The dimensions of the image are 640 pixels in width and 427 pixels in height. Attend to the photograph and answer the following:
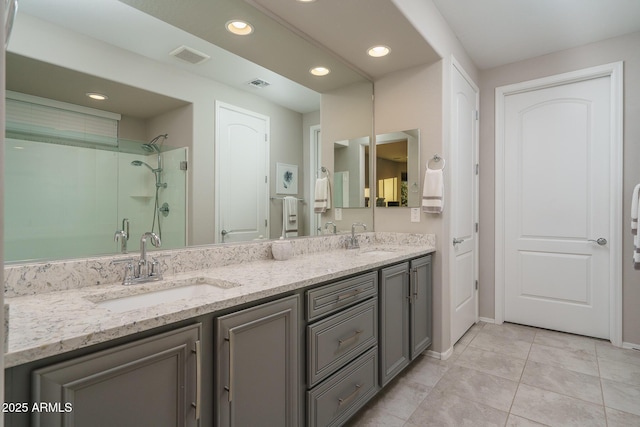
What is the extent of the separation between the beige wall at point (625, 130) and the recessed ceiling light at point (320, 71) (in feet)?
6.09

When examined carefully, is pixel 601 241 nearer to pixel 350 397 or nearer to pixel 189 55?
pixel 350 397

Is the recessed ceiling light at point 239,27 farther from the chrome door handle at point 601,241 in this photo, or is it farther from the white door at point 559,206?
the chrome door handle at point 601,241

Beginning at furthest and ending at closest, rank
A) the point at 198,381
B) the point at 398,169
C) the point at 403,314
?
the point at 398,169, the point at 403,314, the point at 198,381

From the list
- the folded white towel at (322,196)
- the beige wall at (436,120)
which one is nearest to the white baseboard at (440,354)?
the beige wall at (436,120)

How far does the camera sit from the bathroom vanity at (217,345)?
782 millimetres

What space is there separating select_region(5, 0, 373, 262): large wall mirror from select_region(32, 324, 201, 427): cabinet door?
634 millimetres

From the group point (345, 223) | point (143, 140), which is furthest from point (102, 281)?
point (345, 223)

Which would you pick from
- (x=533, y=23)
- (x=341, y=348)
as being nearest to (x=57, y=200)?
(x=341, y=348)

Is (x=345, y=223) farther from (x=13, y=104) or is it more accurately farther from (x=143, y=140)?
(x=13, y=104)

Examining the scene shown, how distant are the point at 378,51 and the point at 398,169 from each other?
94 cm

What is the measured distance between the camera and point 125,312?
3.11ft

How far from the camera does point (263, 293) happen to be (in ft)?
4.07

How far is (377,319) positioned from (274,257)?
27.7 inches

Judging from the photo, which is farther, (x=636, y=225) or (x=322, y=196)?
(x=322, y=196)
